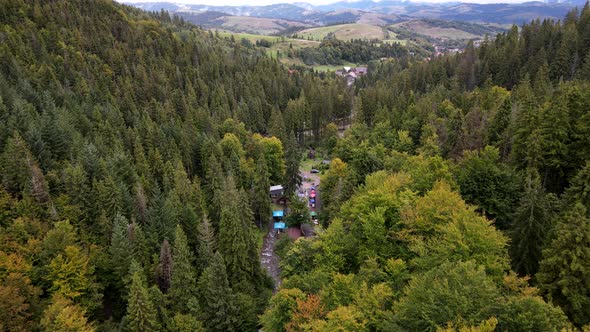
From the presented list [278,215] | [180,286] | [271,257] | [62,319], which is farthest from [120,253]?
[278,215]

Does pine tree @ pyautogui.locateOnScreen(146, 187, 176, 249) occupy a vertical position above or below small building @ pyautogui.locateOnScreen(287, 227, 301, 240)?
above

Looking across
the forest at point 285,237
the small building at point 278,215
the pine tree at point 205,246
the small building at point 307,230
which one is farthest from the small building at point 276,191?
the pine tree at point 205,246

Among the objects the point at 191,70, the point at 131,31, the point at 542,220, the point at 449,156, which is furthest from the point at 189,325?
the point at 131,31

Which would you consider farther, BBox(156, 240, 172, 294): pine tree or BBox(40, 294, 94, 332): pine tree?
BBox(156, 240, 172, 294): pine tree

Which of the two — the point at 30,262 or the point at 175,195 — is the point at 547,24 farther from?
the point at 30,262

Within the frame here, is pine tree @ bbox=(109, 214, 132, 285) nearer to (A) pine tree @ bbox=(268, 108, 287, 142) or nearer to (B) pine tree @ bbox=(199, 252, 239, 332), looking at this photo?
(B) pine tree @ bbox=(199, 252, 239, 332)

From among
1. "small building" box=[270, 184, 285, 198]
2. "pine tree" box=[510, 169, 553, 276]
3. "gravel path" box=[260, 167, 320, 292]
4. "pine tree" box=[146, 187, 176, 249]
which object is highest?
"pine tree" box=[510, 169, 553, 276]

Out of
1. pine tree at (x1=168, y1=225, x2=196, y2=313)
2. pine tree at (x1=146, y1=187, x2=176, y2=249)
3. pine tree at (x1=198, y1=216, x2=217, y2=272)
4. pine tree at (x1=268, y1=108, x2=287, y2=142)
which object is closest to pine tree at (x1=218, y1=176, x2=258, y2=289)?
pine tree at (x1=198, y1=216, x2=217, y2=272)
